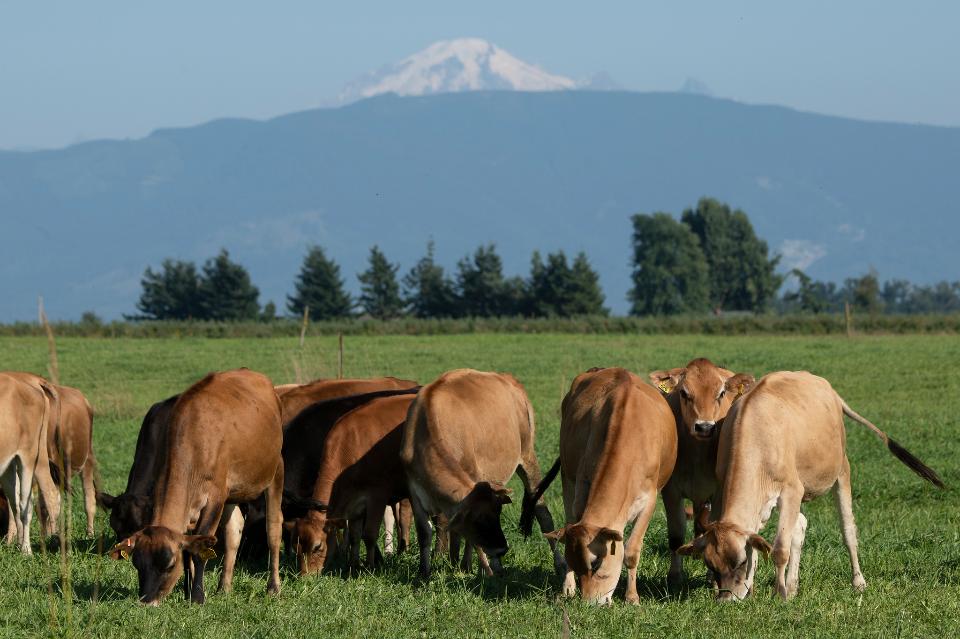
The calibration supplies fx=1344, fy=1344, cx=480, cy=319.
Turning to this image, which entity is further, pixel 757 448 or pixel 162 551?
pixel 757 448

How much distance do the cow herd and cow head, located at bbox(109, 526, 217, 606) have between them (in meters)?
0.01

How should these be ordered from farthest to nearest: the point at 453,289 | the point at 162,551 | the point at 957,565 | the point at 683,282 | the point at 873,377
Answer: the point at 683,282, the point at 453,289, the point at 873,377, the point at 957,565, the point at 162,551

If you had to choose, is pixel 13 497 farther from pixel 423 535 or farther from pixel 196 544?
pixel 423 535

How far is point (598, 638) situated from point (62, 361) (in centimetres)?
4359

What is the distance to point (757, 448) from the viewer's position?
11070 mm

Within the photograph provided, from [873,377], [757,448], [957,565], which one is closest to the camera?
[757,448]

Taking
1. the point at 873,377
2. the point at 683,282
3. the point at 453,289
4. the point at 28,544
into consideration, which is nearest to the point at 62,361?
the point at 873,377

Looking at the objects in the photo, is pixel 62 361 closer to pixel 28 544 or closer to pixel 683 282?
pixel 28 544

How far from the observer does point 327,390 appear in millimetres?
16188

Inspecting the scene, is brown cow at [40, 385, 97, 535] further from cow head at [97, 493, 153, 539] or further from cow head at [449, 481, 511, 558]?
cow head at [449, 481, 511, 558]

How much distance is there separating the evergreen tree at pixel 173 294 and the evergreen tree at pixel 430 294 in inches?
798

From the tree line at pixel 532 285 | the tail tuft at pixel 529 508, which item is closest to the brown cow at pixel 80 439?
the tail tuft at pixel 529 508

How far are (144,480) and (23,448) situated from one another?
2975 millimetres

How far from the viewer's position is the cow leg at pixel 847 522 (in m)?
11.8
